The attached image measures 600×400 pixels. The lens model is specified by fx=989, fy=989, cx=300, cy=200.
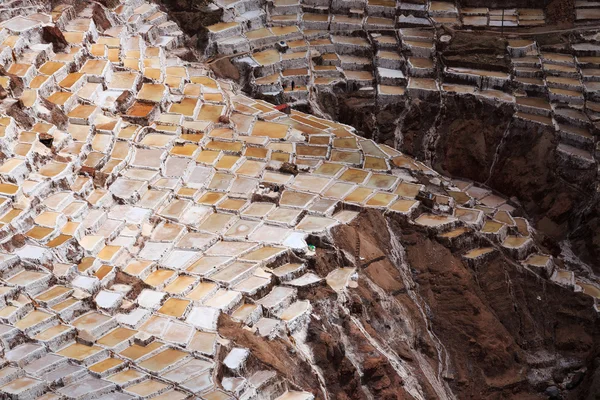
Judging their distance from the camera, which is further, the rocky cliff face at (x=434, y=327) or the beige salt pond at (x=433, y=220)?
the beige salt pond at (x=433, y=220)

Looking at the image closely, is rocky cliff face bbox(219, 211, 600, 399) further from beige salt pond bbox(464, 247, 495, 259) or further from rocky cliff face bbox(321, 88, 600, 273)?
rocky cliff face bbox(321, 88, 600, 273)

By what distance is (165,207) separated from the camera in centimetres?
2269

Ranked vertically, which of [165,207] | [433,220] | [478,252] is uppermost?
[165,207]

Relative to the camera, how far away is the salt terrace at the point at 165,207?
715 inches

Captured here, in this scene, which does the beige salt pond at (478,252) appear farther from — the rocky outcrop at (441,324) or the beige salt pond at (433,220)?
the beige salt pond at (433,220)

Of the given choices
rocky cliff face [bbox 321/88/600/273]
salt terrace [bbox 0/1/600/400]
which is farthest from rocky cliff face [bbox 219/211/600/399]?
rocky cliff face [bbox 321/88/600/273]

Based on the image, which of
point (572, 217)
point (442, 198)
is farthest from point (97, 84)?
point (572, 217)

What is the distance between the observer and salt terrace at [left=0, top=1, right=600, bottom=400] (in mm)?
18156

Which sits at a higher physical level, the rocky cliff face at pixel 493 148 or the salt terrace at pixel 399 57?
the salt terrace at pixel 399 57

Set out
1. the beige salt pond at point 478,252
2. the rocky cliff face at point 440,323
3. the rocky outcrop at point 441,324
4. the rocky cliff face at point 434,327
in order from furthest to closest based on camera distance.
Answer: the beige salt pond at point 478,252
the rocky outcrop at point 441,324
the rocky cliff face at point 434,327
the rocky cliff face at point 440,323

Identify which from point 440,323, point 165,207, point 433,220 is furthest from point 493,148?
point 165,207

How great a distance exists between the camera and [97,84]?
83.1ft

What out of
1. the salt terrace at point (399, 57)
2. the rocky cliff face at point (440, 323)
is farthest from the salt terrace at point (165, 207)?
the rocky cliff face at point (440, 323)

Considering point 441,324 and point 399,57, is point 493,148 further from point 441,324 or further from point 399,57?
point 441,324
